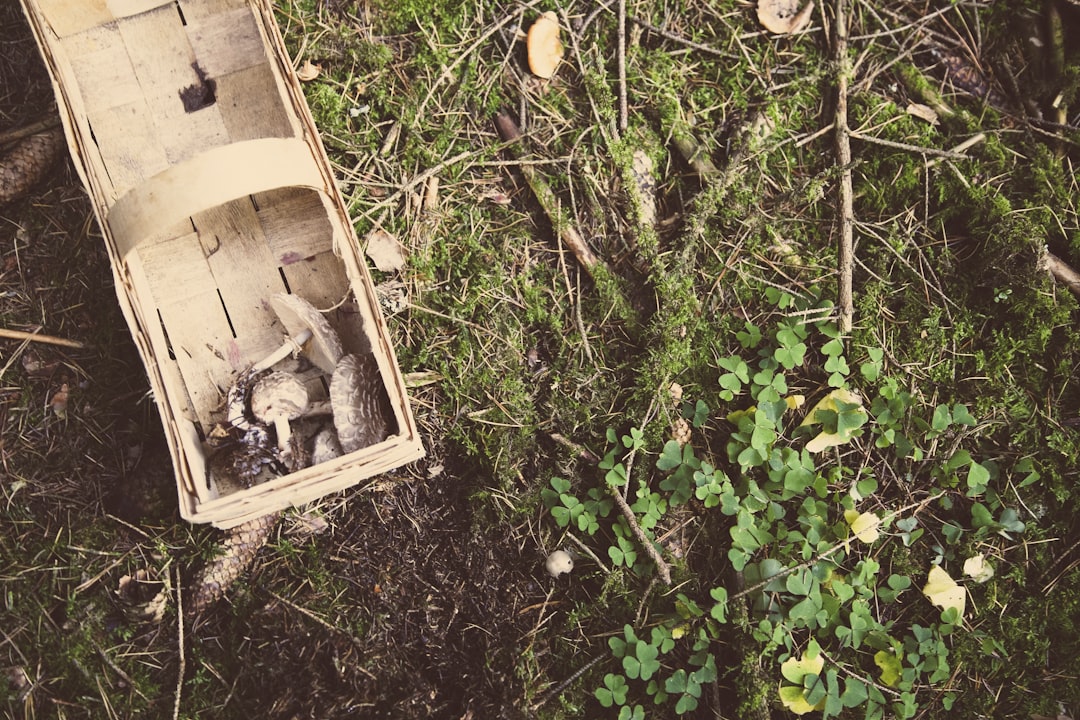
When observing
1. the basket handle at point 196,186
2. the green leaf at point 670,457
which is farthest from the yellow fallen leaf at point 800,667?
the basket handle at point 196,186

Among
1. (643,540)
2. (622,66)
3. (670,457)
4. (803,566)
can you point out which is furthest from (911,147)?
(643,540)

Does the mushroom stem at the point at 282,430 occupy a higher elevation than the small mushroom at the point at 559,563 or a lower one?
higher

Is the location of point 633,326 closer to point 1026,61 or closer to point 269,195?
point 269,195

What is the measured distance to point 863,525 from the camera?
2.48 meters

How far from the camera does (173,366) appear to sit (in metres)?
2.32

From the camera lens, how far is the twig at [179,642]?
2.34m

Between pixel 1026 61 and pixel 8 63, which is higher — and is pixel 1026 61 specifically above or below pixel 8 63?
below

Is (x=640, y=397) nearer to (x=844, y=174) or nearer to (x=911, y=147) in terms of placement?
(x=844, y=174)

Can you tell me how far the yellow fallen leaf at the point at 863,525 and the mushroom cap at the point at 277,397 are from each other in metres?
1.98

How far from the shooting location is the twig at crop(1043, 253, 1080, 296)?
8.56 feet

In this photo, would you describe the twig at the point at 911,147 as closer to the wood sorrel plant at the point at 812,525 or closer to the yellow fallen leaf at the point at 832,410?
the wood sorrel plant at the point at 812,525

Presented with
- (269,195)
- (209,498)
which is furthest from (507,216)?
(209,498)

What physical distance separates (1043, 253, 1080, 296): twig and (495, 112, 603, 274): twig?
1.73 metres

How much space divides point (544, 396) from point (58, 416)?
1753mm
